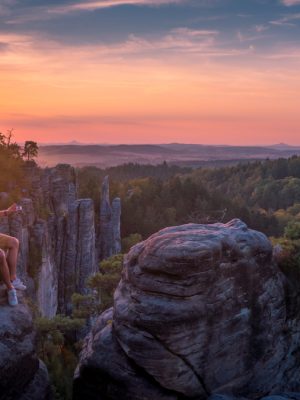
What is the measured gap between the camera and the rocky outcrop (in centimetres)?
Answer: 5591

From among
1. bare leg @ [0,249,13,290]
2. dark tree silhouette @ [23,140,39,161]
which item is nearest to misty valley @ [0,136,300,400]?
bare leg @ [0,249,13,290]

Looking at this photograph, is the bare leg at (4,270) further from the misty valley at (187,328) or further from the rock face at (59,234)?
the rock face at (59,234)

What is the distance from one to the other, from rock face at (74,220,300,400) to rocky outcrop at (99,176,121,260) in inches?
1515

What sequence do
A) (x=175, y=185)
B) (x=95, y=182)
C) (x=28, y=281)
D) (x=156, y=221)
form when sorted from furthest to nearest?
(x=175, y=185) → (x=156, y=221) → (x=95, y=182) → (x=28, y=281)

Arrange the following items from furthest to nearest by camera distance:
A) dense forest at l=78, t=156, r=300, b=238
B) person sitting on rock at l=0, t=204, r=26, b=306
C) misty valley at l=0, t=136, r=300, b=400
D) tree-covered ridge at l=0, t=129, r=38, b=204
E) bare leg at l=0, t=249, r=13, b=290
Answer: dense forest at l=78, t=156, r=300, b=238, tree-covered ridge at l=0, t=129, r=38, b=204, misty valley at l=0, t=136, r=300, b=400, person sitting on rock at l=0, t=204, r=26, b=306, bare leg at l=0, t=249, r=13, b=290

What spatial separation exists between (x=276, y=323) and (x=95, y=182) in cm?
5681

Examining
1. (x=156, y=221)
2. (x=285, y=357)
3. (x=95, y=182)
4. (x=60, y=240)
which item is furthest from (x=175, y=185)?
(x=285, y=357)

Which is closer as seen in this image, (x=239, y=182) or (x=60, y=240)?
(x=60, y=240)

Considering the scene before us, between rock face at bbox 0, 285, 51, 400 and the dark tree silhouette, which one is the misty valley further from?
the dark tree silhouette

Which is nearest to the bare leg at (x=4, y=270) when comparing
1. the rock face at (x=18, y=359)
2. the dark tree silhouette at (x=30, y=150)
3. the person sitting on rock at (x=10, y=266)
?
the person sitting on rock at (x=10, y=266)

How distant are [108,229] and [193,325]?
4164 cm

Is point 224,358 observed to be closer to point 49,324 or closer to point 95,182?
point 49,324

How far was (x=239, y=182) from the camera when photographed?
167625 mm

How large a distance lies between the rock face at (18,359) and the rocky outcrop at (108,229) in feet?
130
